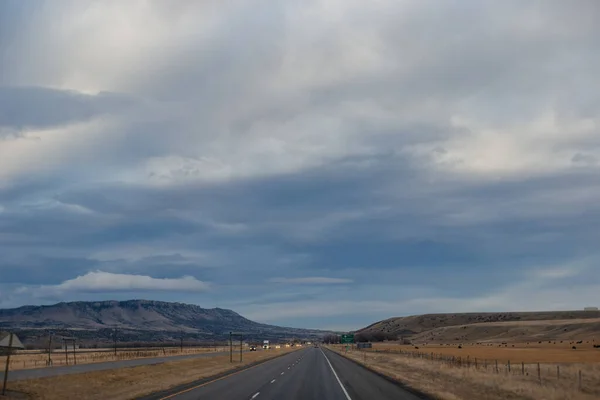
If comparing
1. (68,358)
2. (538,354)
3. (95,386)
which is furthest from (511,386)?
(68,358)

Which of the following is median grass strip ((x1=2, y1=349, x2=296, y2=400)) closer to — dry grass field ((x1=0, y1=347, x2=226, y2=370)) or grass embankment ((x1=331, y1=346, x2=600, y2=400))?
grass embankment ((x1=331, y1=346, x2=600, y2=400))

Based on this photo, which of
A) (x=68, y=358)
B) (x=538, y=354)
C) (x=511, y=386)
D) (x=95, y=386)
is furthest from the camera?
(x=68, y=358)

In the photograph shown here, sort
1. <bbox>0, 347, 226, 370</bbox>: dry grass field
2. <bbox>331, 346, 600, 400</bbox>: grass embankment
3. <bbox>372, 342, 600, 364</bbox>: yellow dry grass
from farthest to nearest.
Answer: <bbox>372, 342, 600, 364</bbox>: yellow dry grass < <bbox>0, 347, 226, 370</bbox>: dry grass field < <bbox>331, 346, 600, 400</bbox>: grass embankment

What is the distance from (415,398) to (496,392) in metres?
5.57

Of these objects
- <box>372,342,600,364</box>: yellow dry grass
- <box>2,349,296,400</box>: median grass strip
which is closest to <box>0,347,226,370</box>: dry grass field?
<box>2,349,296,400</box>: median grass strip

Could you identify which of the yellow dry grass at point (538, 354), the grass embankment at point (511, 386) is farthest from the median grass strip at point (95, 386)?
the yellow dry grass at point (538, 354)

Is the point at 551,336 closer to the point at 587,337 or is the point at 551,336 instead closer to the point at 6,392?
the point at 587,337

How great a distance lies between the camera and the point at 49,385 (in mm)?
38156

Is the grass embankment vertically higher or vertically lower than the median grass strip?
lower

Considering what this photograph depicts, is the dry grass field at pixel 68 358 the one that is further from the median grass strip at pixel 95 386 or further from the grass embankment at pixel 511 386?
the grass embankment at pixel 511 386

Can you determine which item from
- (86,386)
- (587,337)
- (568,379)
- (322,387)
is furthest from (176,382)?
(587,337)

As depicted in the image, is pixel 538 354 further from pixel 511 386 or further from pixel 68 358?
pixel 68 358

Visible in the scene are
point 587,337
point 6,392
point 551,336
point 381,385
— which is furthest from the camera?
point 551,336

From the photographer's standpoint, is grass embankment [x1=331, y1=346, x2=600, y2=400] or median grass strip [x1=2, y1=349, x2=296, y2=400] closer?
grass embankment [x1=331, y1=346, x2=600, y2=400]
